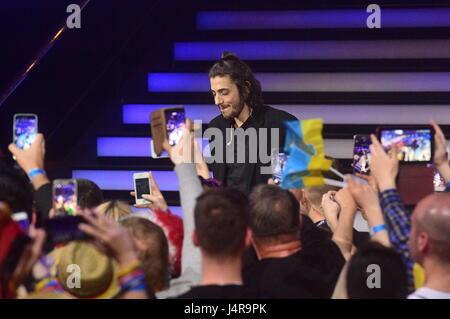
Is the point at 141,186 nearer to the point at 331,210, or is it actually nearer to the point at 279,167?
the point at 279,167

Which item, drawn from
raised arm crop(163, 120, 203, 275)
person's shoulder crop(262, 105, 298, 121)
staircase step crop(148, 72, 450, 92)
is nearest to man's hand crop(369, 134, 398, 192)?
raised arm crop(163, 120, 203, 275)

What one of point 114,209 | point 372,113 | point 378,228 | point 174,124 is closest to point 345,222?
point 378,228

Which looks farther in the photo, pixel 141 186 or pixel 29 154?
pixel 141 186

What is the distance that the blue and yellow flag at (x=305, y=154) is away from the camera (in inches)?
83.0

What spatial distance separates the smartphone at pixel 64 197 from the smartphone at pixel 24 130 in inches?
11.5

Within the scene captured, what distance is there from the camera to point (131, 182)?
4.53 metres

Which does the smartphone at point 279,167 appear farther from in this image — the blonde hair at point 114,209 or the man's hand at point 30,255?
the man's hand at point 30,255

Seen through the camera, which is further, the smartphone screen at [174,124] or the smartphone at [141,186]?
the smartphone at [141,186]

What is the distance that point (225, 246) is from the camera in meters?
1.78

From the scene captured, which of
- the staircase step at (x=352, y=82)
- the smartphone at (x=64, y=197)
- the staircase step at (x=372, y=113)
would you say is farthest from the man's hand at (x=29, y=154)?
the staircase step at (x=352, y=82)

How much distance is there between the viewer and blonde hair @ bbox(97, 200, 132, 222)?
7.91 ft

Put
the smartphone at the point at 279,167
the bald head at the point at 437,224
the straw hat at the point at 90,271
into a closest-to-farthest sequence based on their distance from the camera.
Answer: the straw hat at the point at 90,271
the bald head at the point at 437,224
the smartphone at the point at 279,167

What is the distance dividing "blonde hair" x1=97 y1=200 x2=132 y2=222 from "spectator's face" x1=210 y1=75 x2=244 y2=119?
119 centimetres

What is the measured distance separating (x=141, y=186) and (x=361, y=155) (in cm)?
109
